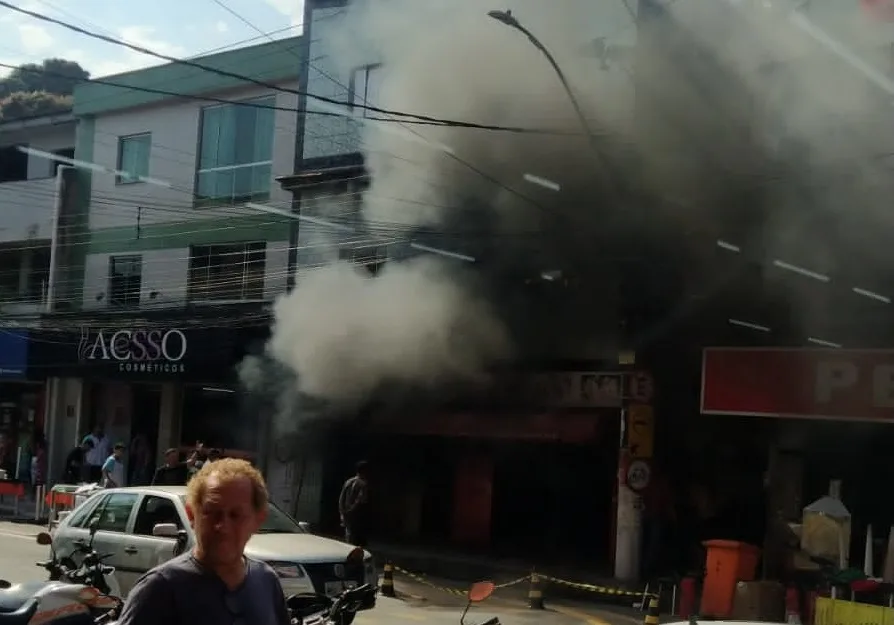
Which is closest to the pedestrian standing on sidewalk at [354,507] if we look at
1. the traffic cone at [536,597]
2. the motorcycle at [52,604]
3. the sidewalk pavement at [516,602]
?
the sidewalk pavement at [516,602]

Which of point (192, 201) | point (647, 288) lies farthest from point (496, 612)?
point (192, 201)

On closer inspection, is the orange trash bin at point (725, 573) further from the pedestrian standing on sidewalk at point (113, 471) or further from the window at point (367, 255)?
the pedestrian standing on sidewalk at point (113, 471)

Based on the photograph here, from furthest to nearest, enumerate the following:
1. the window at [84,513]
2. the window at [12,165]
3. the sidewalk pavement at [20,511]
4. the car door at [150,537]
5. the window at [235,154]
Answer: the window at [12,165]
the window at [235,154]
the sidewalk pavement at [20,511]
the window at [84,513]
the car door at [150,537]

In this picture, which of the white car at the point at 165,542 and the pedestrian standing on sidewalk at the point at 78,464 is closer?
the white car at the point at 165,542

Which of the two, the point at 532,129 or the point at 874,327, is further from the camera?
the point at 532,129

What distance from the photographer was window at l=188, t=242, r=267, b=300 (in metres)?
19.1

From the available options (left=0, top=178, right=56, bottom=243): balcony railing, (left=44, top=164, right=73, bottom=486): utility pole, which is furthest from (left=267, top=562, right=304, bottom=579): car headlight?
(left=0, top=178, right=56, bottom=243): balcony railing

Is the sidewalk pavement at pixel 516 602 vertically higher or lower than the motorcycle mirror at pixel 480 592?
lower

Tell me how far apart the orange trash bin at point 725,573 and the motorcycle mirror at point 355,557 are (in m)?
4.06

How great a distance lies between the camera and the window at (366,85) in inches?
660

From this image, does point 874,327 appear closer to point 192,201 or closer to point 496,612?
point 496,612

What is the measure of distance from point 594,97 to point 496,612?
7.12 m

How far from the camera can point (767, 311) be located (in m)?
13.7

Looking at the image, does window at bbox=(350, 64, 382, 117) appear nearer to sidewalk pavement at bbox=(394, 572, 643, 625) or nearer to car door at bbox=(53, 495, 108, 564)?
sidewalk pavement at bbox=(394, 572, 643, 625)
